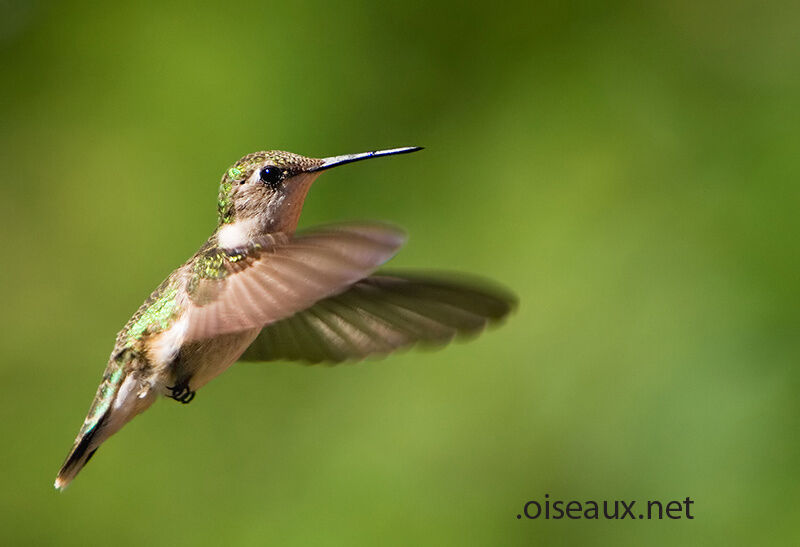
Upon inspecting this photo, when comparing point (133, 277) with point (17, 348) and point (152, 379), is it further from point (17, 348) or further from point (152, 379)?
point (152, 379)

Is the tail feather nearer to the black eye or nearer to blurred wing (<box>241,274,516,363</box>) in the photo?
blurred wing (<box>241,274,516,363</box>)

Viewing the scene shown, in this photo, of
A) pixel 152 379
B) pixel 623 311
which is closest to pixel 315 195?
pixel 623 311

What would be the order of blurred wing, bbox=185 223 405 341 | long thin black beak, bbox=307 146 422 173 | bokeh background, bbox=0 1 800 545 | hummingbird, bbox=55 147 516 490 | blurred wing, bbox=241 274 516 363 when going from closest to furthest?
blurred wing, bbox=185 223 405 341 → long thin black beak, bbox=307 146 422 173 → hummingbird, bbox=55 147 516 490 → blurred wing, bbox=241 274 516 363 → bokeh background, bbox=0 1 800 545

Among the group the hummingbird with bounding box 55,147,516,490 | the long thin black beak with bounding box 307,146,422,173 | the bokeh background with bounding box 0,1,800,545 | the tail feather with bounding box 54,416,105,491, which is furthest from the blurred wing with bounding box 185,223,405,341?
the bokeh background with bounding box 0,1,800,545

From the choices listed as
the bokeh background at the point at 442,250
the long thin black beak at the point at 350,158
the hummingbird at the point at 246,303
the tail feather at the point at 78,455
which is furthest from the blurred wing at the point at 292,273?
the bokeh background at the point at 442,250

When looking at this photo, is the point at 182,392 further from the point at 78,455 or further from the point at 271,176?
the point at 271,176

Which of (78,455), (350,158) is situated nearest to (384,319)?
(350,158)

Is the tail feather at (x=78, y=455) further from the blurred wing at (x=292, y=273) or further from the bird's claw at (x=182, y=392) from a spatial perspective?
A: the blurred wing at (x=292, y=273)
